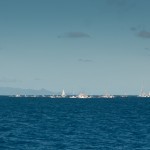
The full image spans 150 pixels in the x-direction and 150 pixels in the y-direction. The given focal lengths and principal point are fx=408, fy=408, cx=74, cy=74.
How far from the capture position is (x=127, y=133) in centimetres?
8681

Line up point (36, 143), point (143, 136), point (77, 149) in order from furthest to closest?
point (143, 136) → point (36, 143) → point (77, 149)

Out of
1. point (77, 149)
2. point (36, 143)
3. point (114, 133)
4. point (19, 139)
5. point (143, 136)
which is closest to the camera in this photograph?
point (77, 149)

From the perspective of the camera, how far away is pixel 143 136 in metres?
80.9

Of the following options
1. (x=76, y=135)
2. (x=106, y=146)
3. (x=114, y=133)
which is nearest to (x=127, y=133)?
(x=114, y=133)

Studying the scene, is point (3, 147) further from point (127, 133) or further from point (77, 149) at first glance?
point (127, 133)

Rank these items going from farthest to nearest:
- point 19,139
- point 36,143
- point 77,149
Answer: point 19,139, point 36,143, point 77,149

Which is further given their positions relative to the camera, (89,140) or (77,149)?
(89,140)

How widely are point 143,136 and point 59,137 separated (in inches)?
657

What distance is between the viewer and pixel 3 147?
65562 mm

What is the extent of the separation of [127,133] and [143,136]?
636 centimetres

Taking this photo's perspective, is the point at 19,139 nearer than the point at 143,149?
No

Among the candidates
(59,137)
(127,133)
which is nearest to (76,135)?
(59,137)

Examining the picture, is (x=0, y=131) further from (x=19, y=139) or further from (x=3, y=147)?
(x=3, y=147)

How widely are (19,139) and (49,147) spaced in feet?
35.2
